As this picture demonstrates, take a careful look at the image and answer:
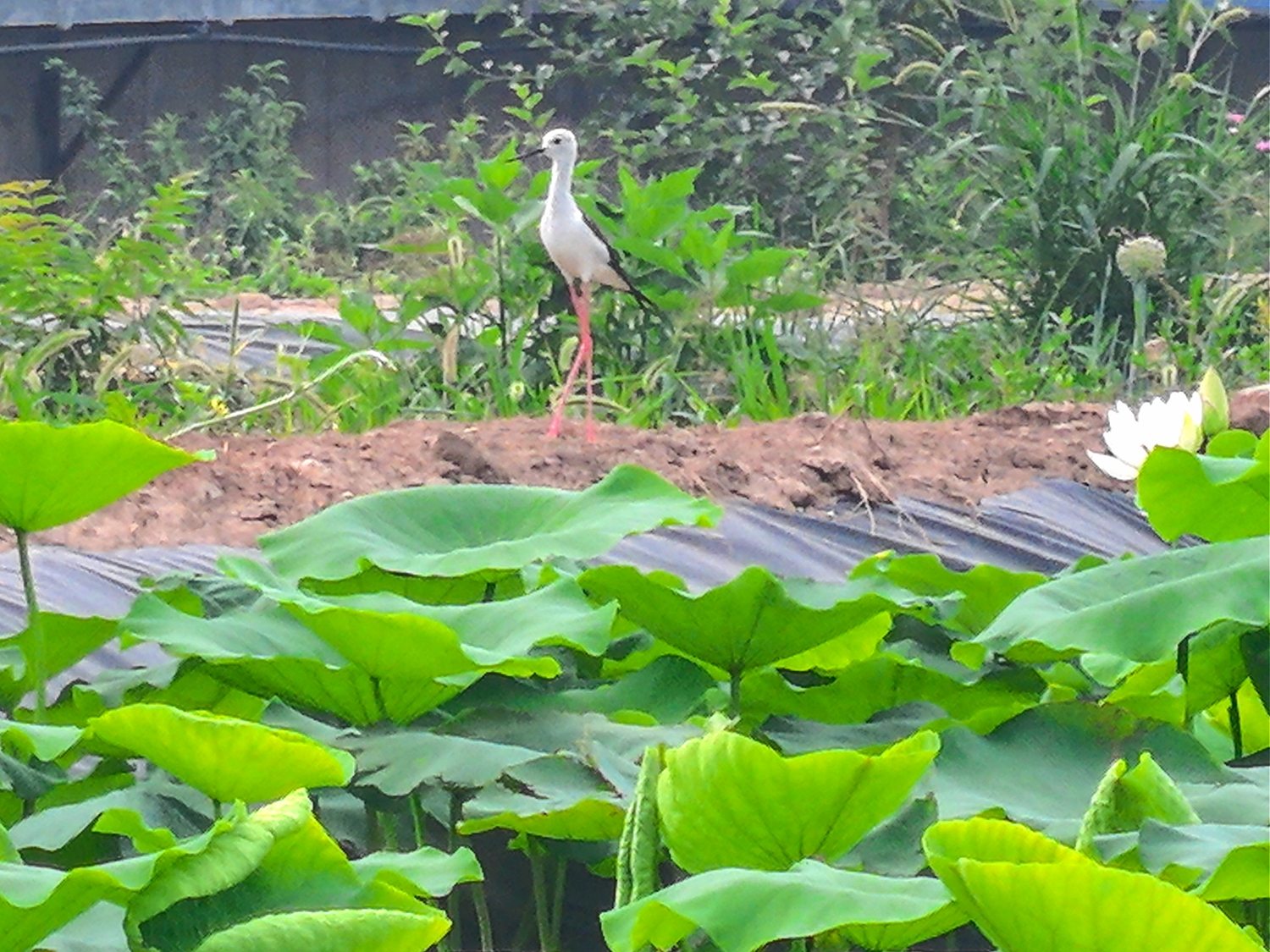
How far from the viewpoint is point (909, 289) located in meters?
5.80

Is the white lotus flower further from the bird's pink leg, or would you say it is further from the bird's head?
the bird's head

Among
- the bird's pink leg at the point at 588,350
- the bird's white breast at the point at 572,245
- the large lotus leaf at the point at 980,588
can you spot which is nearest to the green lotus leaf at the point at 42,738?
the large lotus leaf at the point at 980,588

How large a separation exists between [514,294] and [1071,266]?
1.57 m

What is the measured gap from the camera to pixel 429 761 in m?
1.02

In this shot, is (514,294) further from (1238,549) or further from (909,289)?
(1238,549)

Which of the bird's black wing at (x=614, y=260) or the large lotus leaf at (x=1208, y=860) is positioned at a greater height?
the large lotus leaf at (x=1208, y=860)

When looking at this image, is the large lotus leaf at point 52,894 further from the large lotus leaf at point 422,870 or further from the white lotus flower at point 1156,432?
the white lotus flower at point 1156,432

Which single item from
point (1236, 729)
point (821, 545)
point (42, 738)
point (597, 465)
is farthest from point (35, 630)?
point (597, 465)

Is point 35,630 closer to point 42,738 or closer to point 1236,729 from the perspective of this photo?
point 42,738

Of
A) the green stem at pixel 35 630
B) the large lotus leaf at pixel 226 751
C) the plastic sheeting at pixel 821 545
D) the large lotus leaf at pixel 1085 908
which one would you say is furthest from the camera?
the plastic sheeting at pixel 821 545

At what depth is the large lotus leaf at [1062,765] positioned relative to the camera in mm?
962

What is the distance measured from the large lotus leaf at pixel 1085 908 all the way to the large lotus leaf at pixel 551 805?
0.33m

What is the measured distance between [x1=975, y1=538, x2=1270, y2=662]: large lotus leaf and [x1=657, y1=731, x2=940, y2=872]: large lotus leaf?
9.8 inches

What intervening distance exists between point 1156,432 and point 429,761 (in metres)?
0.71
